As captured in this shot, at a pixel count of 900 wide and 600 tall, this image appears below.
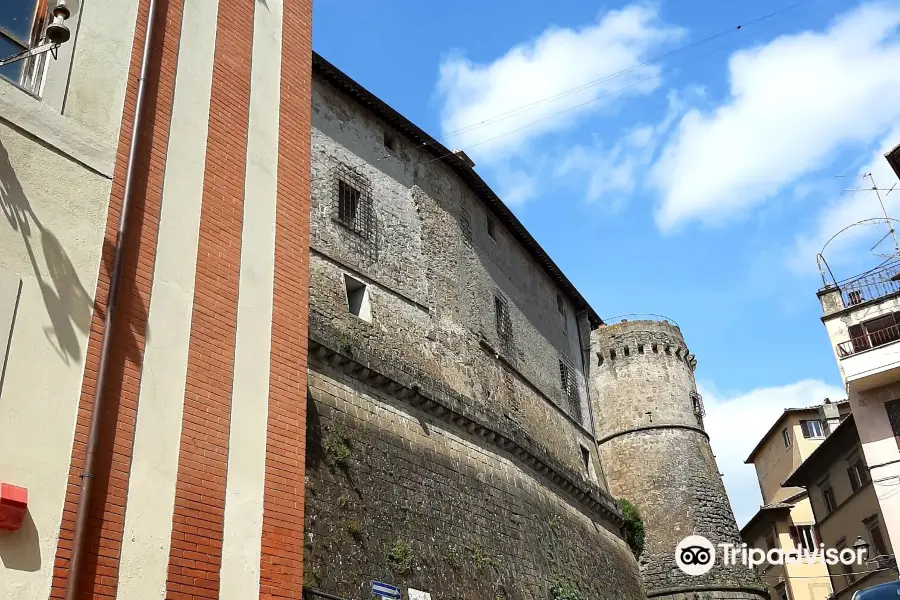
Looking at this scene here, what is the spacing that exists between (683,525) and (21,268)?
25.5 metres

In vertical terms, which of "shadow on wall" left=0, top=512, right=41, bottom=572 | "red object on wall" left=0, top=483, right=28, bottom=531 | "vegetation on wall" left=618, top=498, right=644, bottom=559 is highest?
"vegetation on wall" left=618, top=498, right=644, bottom=559

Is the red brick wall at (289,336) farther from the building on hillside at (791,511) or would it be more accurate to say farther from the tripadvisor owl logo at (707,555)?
the building on hillside at (791,511)

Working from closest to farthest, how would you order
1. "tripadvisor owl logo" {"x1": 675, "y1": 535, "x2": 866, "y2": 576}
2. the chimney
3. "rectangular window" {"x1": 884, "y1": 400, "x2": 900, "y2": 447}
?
"rectangular window" {"x1": 884, "y1": 400, "x2": 900, "y2": 447} → "tripadvisor owl logo" {"x1": 675, "y1": 535, "x2": 866, "y2": 576} → the chimney

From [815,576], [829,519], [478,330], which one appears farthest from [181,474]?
[815,576]

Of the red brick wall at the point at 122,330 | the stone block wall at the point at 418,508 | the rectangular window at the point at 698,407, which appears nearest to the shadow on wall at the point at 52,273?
the red brick wall at the point at 122,330

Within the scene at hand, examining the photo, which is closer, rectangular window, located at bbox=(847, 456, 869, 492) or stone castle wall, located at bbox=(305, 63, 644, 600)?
stone castle wall, located at bbox=(305, 63, 644, 600)

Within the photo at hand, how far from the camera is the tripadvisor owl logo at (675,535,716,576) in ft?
87.0

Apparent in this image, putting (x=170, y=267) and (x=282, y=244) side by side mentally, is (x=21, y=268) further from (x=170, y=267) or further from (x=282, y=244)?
(x=282, y=244)

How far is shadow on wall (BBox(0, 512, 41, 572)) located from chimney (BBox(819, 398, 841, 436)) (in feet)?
115

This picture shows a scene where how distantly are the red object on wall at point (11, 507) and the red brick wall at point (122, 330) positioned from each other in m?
0.30

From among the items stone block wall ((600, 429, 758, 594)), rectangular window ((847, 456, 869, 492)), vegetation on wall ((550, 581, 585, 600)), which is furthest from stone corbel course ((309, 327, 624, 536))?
rectangular window ((847, 456, 869, 492))

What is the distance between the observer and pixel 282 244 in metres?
7.60

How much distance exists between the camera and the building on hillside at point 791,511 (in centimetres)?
3281

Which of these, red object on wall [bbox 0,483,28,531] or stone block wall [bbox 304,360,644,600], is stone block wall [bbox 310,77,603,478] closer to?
stone block wall [bbox 304,360,644,600]
